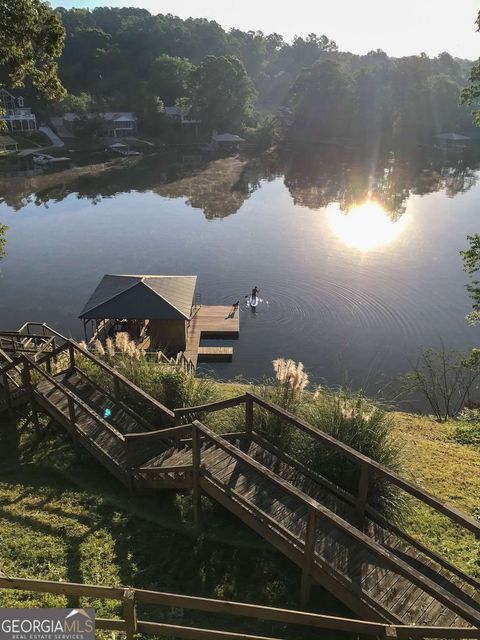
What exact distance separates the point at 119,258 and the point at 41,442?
25.9 metres

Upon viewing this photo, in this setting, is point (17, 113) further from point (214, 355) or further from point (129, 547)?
point (129, 547)

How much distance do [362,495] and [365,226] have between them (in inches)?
1489

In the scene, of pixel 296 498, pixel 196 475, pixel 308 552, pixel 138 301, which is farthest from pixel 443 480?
pixel 138 301

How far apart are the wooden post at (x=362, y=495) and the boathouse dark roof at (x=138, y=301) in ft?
46.9

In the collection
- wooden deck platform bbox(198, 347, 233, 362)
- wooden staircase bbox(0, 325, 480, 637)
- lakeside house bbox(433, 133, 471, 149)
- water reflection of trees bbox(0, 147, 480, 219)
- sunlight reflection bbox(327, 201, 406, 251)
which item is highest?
lakeside house bbox(433, 133, 471, 149)

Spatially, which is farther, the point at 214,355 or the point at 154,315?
the point at 214,355

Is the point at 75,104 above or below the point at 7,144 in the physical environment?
above

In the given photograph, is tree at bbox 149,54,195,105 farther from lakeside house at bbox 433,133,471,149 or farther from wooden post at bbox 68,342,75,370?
wooden post at bbox 68,342,75,370

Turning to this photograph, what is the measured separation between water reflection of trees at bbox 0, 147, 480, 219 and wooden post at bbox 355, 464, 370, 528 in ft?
136

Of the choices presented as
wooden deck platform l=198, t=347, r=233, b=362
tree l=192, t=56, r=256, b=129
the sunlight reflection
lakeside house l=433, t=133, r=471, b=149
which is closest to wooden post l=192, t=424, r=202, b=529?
wooden deck platform l=198, t=347, r=233, b=362

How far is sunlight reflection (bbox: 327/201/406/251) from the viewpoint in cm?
3775

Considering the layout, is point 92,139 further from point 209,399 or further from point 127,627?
point 127,627

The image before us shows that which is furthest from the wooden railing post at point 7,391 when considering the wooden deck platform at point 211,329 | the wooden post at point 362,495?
the wooden deck platform at point 211,329
